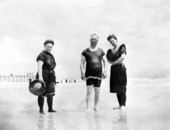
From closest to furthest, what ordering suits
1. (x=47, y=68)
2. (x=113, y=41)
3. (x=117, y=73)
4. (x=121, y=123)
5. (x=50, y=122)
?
(x=121, y=123) < (x=50, y=122) < (x=47, y=68) < (x=113, y=41) < (x=117, y=73)

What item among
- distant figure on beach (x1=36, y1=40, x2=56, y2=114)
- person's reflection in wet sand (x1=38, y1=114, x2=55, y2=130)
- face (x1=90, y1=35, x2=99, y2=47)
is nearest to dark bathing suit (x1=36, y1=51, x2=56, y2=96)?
distant figure on beach (x1=36, y1=40, x2=56, y2=114)

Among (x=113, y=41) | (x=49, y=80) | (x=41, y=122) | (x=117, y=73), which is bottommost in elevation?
(x=41, y=122)

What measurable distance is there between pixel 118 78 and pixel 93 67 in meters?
0.71

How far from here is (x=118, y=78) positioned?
26.7 ft

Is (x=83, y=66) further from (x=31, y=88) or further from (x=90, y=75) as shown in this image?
(x=31, y=88)

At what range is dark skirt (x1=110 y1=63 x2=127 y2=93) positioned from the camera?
8.09 meters

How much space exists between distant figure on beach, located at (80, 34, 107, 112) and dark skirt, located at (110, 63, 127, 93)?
0.37 m

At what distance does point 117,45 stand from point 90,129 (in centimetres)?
279

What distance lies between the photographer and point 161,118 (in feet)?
22.3

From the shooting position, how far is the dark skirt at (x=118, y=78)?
809 centimetres

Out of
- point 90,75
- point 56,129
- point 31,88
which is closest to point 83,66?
point 90,75

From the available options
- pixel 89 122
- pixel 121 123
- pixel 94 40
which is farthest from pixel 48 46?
pixel 121 123

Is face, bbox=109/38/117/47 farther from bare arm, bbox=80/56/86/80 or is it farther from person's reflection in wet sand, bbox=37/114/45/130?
person's reflection in wet sand, bbox=37/114/45/130

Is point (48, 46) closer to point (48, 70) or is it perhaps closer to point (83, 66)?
point (48, 70)
